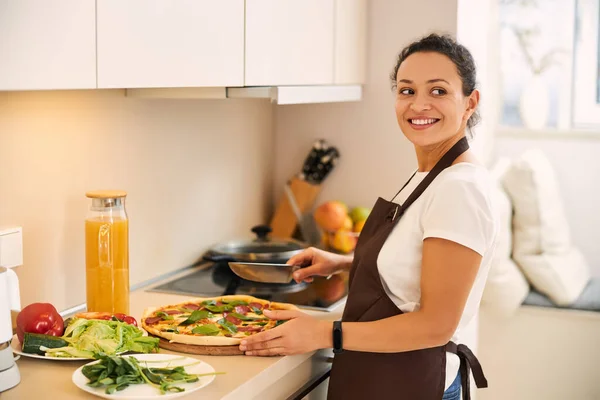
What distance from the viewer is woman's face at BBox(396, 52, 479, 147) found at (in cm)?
165

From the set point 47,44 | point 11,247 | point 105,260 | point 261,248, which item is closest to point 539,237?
point 261,248

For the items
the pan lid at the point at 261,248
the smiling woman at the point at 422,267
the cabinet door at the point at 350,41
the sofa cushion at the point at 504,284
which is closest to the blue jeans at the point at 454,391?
the smiling woman at the point at 422,267

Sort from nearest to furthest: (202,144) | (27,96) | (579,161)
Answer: (27,96) < (202,144) < (579,161)

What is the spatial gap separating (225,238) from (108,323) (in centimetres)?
104

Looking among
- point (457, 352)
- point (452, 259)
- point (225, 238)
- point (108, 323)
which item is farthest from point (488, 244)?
point (225, 238)

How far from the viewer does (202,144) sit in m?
2.48

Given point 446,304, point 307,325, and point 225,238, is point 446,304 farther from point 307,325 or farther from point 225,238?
point 225,238

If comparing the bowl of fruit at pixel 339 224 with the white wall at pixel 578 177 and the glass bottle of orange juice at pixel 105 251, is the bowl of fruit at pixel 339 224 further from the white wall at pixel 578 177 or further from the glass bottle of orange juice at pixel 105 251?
the white wall at pixel 578 177

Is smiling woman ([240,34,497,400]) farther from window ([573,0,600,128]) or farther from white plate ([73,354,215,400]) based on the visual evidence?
window ([573,0,600,128])

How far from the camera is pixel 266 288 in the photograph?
223 centimetres

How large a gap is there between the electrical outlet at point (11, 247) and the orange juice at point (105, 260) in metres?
0.14

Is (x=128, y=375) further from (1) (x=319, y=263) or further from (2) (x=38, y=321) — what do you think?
(1) (x=319, y=263)

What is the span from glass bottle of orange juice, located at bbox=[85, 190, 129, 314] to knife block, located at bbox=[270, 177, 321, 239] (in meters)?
1.05

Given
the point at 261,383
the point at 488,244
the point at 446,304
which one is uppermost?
the point at 488,244
